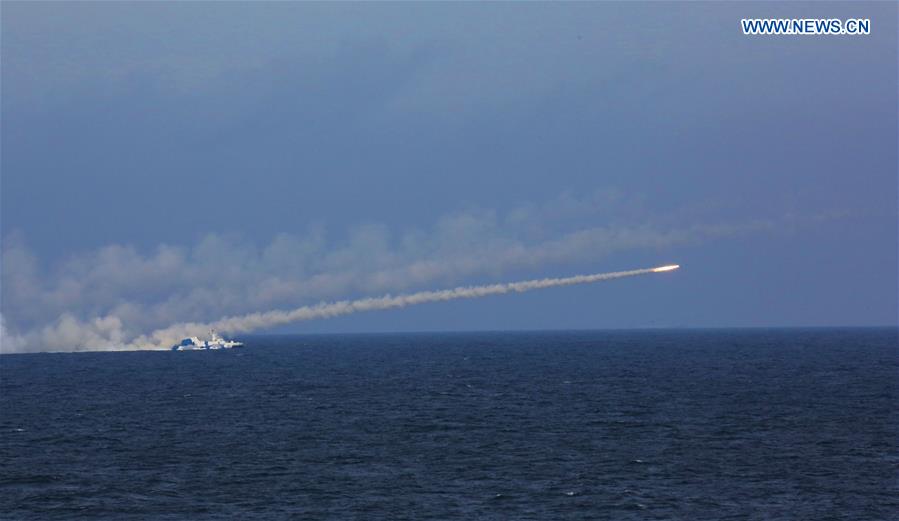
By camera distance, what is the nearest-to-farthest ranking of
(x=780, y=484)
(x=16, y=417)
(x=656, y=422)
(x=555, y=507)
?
1. (x=555, y=507)
2. (x=780, y=484)
3. (x=656, y=422)
4. (x=16, y=417)

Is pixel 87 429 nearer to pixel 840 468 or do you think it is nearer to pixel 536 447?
pixel 536 447

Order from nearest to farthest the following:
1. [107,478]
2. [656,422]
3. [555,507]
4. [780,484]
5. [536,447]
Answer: [555,507] < [780,484] < [107,478] < [536,447] < [656,422]

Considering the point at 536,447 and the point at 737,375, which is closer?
the point at 536,447

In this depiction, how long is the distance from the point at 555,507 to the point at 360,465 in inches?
837

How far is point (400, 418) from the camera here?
118 m

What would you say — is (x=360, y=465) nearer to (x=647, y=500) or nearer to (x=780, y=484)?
(x=647, y=500)

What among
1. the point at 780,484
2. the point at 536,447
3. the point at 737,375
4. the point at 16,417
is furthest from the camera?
the point at 737,375

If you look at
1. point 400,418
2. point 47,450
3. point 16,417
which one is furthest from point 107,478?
point 16,417

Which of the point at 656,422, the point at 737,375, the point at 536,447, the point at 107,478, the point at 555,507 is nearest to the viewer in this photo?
the point at 555,507

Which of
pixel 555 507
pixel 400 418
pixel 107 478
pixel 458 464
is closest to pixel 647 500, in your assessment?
pixel 555 507

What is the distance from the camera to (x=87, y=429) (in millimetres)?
112062

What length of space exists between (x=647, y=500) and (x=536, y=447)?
2378 centimetres

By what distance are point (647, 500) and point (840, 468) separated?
1957 centimetres

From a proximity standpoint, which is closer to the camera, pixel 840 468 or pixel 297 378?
pixel 840 468
